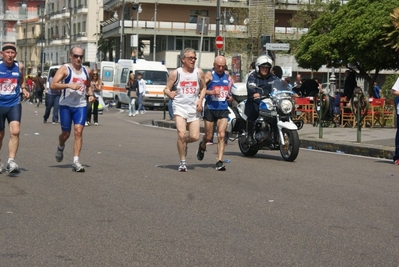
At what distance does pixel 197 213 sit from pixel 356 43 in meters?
29.2

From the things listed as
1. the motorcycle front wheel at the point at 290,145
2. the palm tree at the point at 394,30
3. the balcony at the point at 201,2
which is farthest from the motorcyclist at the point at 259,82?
the balcony at the point at 201,2

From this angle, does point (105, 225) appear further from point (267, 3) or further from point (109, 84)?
point (109, 84)

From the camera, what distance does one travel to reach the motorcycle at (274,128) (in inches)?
649

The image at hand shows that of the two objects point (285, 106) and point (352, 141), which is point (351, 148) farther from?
point (285, 106)

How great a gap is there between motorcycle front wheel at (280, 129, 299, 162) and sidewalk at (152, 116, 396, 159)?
2.67 m

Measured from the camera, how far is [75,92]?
46.3 feet

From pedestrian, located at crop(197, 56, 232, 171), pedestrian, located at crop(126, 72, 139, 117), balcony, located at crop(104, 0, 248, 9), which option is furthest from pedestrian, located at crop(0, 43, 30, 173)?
balcony, located at crop(104, 0, 248, 9)

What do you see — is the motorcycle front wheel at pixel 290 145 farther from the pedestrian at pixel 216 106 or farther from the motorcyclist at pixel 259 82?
the pedestrian at pixel 216 106

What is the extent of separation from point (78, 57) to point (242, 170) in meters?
3.05

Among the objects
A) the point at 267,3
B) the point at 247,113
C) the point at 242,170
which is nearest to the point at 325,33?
the point at 267,3

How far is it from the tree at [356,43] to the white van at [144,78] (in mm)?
7787

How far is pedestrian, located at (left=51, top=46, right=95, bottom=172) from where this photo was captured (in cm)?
1393

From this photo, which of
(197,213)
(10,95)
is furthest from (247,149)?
(197,213)

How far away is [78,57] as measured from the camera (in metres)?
13.9
